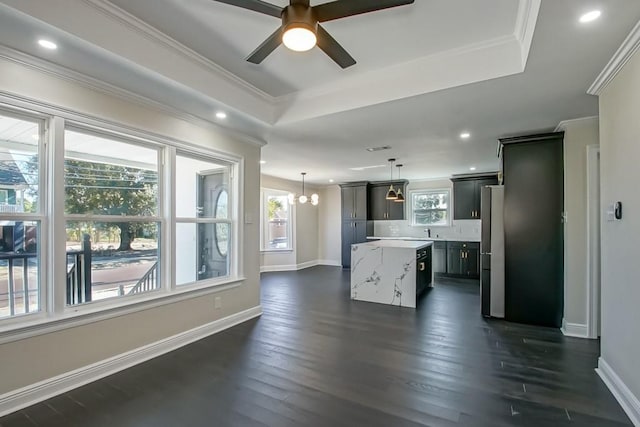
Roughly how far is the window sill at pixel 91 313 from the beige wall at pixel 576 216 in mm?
4239

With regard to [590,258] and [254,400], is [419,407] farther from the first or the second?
[590,258]

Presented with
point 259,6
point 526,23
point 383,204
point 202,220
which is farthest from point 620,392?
point 383,204

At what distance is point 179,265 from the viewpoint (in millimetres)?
3488

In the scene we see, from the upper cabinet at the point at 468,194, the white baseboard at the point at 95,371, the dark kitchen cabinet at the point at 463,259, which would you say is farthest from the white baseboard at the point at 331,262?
the white baseboard at the point at 95,371

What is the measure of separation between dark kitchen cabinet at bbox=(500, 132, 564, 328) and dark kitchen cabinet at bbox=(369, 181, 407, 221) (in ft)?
14.3

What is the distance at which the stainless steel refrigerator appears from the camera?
4.23 m

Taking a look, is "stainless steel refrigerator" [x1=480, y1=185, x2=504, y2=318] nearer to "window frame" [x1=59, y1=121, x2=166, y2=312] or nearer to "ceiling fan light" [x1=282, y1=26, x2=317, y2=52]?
"ceiling fan light" [x1=282, y1=26, x2=317, y2=52]

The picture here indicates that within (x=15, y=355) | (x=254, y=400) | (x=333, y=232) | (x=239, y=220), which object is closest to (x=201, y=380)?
(x=254, y=400)

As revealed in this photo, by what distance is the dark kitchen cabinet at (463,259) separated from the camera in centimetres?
716

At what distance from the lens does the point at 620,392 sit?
226 cm

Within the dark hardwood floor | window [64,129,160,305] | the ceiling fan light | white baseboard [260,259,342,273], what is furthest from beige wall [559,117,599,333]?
white baseboard [260,259,342,273]

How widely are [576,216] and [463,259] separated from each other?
3833 millimetres

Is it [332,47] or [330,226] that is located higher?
[332,47]

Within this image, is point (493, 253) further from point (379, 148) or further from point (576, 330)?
point (379, 148)
